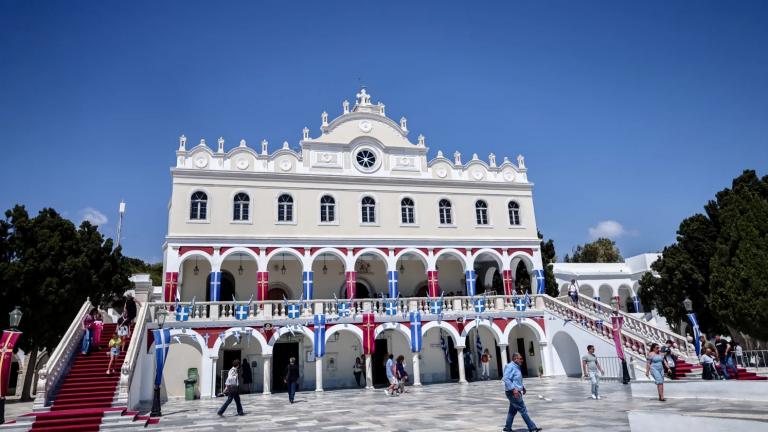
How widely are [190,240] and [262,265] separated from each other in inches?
138

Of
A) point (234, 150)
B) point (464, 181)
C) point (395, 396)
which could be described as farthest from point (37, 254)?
point (464, 181)

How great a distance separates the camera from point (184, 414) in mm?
16719

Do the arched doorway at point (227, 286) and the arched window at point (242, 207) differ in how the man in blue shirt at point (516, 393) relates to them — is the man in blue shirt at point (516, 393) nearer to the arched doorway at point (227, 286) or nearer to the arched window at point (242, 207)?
the arched window at point (242, 207)

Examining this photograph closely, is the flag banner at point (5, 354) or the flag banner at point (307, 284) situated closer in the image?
the flag banner at point (5, 354)

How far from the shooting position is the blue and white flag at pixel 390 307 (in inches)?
1010

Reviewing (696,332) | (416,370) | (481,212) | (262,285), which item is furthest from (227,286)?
(696,332)

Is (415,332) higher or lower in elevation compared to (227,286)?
lower

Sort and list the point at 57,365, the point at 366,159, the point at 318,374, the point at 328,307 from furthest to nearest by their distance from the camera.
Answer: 1. the point at 366,159
2. the point at 328,307
3. the point at 318,374
4. the point at 57,365

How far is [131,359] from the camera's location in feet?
55.6

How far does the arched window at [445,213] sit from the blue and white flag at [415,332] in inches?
228

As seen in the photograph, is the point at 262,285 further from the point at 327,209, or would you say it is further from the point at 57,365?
the point at 57,365

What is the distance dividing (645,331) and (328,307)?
13935 millimetres

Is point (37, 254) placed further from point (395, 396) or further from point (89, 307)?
point (395, 396)

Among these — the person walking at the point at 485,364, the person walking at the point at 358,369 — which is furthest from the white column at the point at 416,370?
the person walking at the point at 485,364
